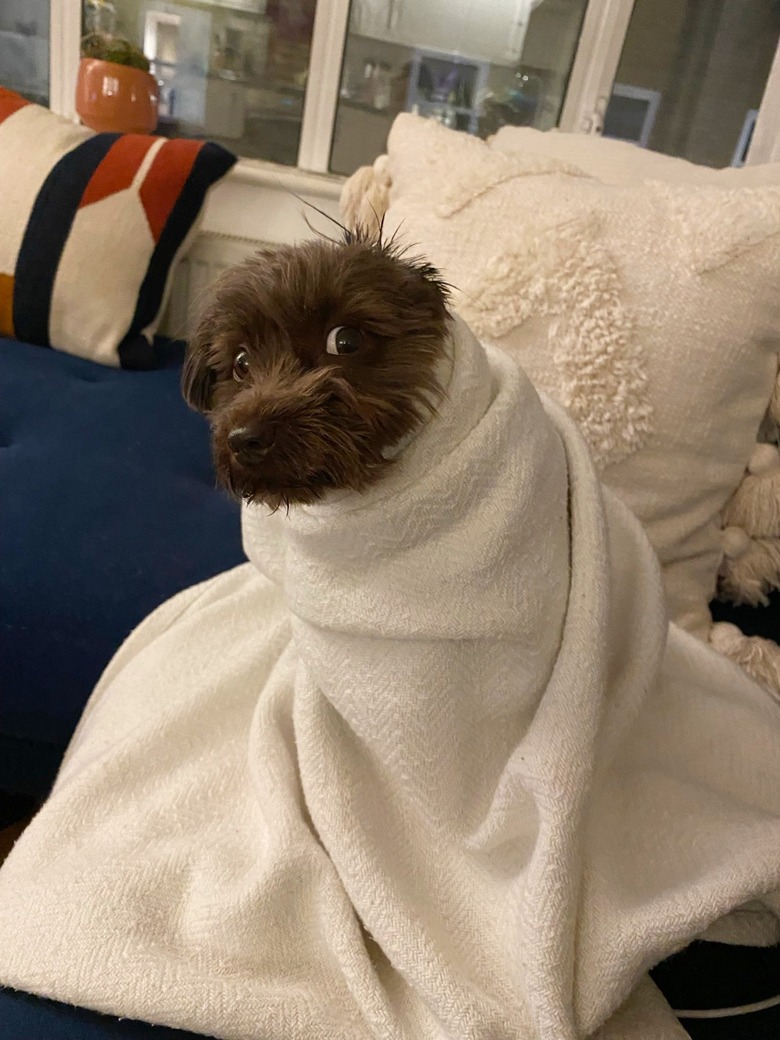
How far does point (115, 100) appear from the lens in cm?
166

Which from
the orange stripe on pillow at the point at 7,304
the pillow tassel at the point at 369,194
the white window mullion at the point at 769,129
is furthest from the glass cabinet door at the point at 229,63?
the white window mullion at the point at 769,129

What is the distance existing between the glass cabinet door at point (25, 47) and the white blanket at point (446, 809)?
184 centimetres

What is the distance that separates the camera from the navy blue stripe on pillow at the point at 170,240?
149cm

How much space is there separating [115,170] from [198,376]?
104cm

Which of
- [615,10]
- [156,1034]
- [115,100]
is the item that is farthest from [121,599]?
[615,10]

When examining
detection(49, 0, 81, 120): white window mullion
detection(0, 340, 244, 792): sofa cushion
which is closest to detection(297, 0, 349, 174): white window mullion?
detection(49, 0, 81, 120): white window mullion

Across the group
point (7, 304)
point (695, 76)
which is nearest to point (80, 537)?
A: point (7, 304)

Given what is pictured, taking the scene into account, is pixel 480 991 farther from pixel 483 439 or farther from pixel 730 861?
pixel 483 439

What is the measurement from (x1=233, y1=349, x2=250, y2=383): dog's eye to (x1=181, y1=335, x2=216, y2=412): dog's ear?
0.04m

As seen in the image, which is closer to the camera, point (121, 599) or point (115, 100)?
point (121, 599)

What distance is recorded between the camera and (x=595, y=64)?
1.81 meters

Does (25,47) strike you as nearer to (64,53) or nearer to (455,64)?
(64,53)

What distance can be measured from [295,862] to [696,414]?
0.63 metres

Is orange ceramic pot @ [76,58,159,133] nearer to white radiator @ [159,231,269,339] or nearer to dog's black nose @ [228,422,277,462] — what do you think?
white radiator @ [159,231,269,339]
